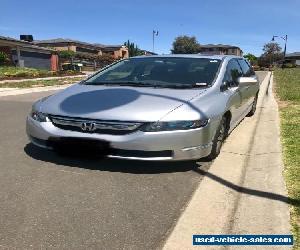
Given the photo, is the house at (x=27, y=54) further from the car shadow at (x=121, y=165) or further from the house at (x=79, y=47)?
the car shadow at (x=121, y=165)

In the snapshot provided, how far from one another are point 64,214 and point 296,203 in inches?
85.2

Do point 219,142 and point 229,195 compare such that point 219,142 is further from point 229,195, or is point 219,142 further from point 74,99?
point 74,99

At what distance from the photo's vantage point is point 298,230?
125 inches

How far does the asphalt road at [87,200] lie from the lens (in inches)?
120

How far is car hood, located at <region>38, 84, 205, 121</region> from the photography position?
423cm

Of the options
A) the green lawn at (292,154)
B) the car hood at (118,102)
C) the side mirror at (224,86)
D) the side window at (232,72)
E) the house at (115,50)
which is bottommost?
the green lawn at (292,154)

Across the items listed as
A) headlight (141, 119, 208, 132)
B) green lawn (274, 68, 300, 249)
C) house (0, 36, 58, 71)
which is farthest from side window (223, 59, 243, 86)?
house (0, 36, 58, 71)

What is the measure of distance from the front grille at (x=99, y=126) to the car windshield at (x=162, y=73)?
4.05ft

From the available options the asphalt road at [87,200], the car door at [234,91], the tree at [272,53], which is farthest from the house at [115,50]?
the asphalt road at [87,200]

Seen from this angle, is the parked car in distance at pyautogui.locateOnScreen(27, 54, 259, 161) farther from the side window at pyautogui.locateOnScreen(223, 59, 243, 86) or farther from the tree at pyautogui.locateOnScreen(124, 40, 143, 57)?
the tree at pyautogui.locateOnScreen(124, 40, 143, 57)

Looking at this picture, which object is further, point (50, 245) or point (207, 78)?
point (207, 78)

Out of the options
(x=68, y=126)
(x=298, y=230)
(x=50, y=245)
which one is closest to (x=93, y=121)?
(x=68, y=126)

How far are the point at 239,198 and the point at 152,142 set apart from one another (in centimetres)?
106

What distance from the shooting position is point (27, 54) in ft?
144
